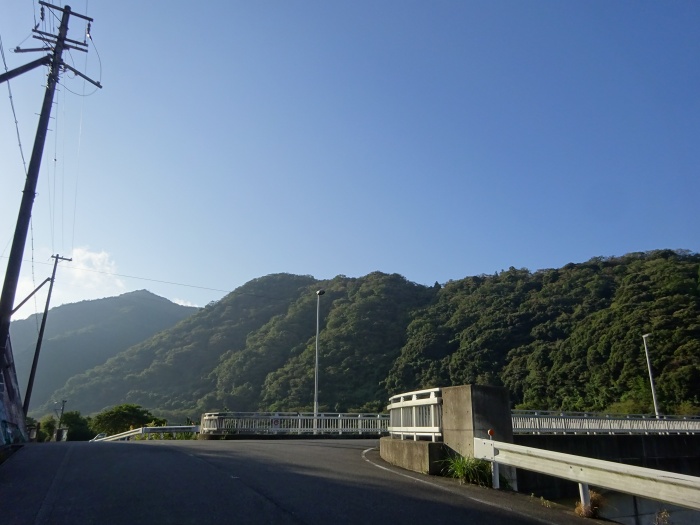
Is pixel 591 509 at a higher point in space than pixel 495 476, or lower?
lower

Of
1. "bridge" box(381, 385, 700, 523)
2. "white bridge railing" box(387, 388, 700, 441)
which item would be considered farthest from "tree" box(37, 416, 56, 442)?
"bridge" box(381, 385, 700, 523)

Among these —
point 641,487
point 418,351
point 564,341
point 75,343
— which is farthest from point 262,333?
point 641,487

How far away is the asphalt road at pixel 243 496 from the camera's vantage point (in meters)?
5.67

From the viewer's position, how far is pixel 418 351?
2581 inches

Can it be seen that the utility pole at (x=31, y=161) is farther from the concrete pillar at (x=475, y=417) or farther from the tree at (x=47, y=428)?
the tree at (x=47, y=428)

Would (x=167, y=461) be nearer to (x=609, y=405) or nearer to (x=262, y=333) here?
(x=609, y=405)

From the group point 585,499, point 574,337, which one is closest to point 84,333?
point 574,337

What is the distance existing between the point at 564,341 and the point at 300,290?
→ 55013mm

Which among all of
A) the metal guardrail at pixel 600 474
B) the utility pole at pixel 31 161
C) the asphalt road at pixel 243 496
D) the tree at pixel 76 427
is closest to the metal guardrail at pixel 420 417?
the asphalt road at pixel 243 496

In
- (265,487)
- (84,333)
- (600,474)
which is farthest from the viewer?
(84,333)

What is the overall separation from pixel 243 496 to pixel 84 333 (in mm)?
139022

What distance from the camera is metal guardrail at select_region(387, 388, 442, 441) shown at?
32.3 ft

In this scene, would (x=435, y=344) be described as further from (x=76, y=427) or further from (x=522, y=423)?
(x=522, y=423)

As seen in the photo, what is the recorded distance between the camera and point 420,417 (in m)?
10.6
